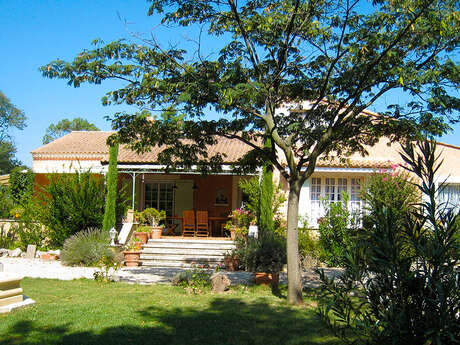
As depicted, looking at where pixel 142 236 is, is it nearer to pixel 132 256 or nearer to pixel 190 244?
pixel 190 244

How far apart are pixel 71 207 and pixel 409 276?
1425 cm

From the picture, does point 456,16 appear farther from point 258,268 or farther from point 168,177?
point 168,177

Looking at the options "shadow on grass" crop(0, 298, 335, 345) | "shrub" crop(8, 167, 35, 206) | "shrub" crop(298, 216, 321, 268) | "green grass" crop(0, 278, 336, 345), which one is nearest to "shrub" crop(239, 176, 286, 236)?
"shrub" crop(298, 216, 321, 268)

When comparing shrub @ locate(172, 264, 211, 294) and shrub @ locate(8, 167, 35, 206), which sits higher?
shrub @ locate(8, 167, 35, 206)

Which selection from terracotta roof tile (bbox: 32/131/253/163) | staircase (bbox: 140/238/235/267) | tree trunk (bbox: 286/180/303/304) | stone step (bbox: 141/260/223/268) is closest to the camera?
tree trunk (bbox: 286/180/303/304)

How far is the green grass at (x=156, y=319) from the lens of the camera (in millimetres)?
5824

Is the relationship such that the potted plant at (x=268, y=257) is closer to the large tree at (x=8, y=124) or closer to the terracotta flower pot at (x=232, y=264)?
the terracotta flower pot at (x=232, y=264)

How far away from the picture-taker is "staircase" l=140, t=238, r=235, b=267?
14.0m

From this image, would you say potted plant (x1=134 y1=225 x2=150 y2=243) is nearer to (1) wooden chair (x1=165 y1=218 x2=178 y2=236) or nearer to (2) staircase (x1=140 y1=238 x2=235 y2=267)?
(2) staircase (x1=140 y1=238 x2=235 y2=267)

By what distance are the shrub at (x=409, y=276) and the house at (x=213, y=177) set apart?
1054 cm

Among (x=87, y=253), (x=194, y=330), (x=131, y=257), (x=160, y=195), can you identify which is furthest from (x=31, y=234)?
(x=194, y=330)

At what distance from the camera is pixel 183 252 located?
14.6 metres

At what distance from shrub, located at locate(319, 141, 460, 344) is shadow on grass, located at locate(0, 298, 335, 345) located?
337 centimetres

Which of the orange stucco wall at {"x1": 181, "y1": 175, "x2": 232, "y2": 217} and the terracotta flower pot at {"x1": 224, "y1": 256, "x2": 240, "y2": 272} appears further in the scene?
the orange stucco wall at {"x1": 181, "y1": 175, "x2": 232, "y2": 217}
